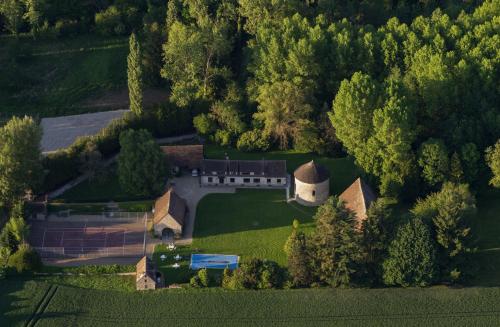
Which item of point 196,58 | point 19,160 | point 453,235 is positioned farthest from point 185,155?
point 453,235

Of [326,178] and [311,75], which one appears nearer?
[326,178]

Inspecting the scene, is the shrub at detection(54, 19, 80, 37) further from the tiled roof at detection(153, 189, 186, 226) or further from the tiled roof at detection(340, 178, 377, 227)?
the tiled roof at detection(340, 178, 377, 227)

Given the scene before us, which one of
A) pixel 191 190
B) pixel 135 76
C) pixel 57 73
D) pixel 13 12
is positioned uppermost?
pixel 13 12

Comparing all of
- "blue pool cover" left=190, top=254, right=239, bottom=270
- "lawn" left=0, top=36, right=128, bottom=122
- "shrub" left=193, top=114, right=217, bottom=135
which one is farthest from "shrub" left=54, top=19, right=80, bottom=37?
"blue pool cover" left=190, top=254, right=239, bottom=270

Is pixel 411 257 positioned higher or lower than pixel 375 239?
lower

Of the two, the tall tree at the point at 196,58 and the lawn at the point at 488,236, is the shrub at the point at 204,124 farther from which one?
the lawn at the point at 488,236

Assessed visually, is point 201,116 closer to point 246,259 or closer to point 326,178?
point 326,178

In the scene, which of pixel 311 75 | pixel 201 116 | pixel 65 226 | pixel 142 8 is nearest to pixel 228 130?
pixel 201 116

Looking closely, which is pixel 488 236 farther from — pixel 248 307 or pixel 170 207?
pixel 170 207
